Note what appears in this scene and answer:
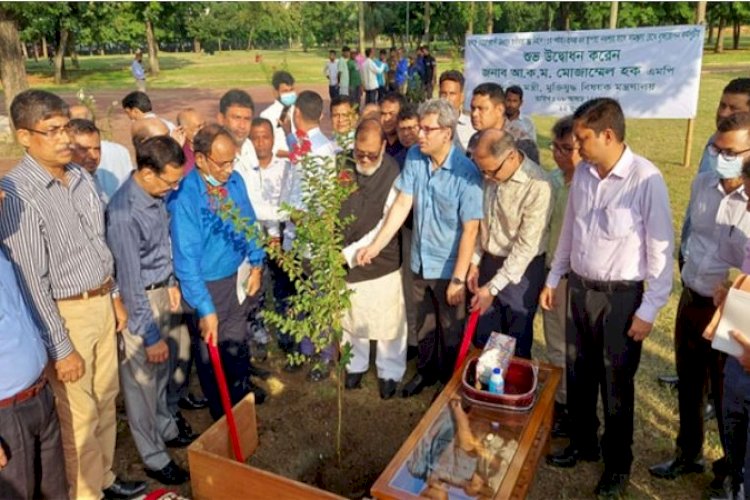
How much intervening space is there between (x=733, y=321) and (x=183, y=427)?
11.3ft

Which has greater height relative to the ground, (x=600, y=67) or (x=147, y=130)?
(x=600, y=67)

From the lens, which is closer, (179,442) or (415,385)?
(179,442)

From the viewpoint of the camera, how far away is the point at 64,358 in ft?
9.36

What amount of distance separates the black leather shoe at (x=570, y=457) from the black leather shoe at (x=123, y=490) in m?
2.56

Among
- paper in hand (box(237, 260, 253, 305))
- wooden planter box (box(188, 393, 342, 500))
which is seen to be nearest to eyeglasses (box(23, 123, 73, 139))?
paper in hand (box(237, 260, 253, 305))

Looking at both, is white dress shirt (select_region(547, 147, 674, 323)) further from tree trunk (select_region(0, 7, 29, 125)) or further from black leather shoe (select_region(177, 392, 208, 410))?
tree trunk (select_region(0, 7, 29, 125))

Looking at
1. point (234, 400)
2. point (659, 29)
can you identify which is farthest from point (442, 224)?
point (659, 29)

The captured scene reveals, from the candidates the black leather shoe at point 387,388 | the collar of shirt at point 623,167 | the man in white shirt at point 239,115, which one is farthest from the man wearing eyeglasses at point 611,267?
the man in white shirt at point 239,115

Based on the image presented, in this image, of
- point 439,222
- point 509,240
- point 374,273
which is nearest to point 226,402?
point 374,273

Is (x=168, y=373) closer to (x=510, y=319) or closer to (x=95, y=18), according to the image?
(x=510, y=319)

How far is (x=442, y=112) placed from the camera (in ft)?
12.7

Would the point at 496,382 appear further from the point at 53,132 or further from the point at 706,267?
the point at 53,132

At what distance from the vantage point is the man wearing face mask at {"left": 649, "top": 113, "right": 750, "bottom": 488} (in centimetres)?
301

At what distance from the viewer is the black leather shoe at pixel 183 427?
13.6 ft
